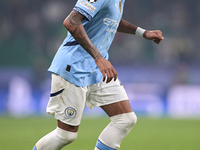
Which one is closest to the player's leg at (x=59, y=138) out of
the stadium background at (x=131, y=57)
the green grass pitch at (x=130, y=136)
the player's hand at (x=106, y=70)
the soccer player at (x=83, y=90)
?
the soccer player at (x=83, y=90)

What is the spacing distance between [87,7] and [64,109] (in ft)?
3.18

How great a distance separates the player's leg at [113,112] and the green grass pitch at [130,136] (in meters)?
2.17

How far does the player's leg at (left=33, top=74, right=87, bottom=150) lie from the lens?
3.75 meters

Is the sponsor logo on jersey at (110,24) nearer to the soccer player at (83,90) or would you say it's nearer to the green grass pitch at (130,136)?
the soccer player at (83,90)

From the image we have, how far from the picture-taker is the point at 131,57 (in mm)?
15086

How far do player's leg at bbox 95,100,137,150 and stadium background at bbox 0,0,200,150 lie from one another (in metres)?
5.46

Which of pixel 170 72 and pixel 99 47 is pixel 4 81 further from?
pixel 99 47

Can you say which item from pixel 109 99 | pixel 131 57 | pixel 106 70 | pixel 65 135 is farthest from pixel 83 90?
pixel 131 57

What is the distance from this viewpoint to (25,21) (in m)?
16.3

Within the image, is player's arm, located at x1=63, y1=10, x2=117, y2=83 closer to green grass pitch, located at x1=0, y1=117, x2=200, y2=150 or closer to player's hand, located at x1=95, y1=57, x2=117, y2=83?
player's hand, located at x1=95, y1=57, x2=117, y2=83

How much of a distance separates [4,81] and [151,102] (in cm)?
458

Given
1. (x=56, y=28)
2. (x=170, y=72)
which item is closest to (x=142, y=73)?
(x=170, y=72)

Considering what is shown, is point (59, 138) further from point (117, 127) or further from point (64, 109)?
point (117, 127)

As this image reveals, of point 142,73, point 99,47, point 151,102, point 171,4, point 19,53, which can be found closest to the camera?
point 99,47
